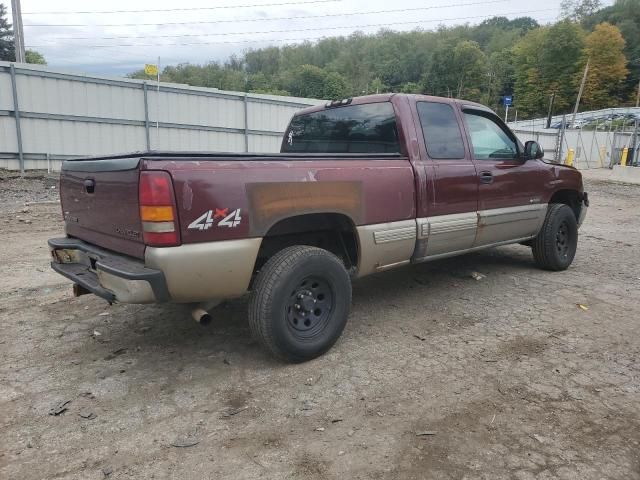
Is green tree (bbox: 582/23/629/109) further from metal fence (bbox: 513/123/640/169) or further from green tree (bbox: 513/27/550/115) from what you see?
metal fence (bbox: 513/123/640/169)

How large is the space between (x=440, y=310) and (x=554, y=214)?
213 centimetres

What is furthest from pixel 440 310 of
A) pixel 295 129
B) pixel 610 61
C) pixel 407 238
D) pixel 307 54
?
pixel 307 54

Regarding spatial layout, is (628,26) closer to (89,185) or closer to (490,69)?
(490,69)

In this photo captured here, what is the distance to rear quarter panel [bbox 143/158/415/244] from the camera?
271 centimetres

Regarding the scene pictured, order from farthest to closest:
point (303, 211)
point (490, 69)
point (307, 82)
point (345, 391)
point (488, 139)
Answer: point (490, 69) → point (307, 82) → point (488, 139) → point (303, 211) → point (345, 391)

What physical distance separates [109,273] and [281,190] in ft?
3.78

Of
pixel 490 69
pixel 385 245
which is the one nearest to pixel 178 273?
pixel 385 245

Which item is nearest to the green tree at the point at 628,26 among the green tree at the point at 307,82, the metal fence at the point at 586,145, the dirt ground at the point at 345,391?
the green tree at the point at 307,82

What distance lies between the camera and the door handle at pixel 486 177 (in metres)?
4.55

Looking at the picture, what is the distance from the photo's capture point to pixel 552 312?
14.4 feet

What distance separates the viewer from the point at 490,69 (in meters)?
89.1

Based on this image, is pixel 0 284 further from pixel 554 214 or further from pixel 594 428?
pixel 554 214

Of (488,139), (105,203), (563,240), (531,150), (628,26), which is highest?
(628,26)

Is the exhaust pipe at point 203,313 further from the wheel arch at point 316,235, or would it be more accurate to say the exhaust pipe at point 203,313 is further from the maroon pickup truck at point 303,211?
the wheel arch at point 316,235
